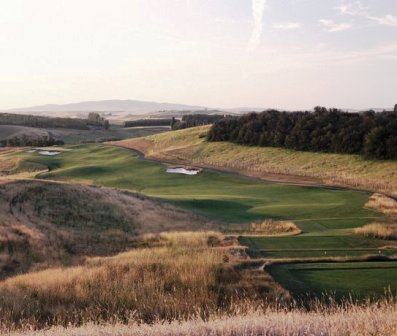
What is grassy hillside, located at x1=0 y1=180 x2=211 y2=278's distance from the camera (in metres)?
18.9

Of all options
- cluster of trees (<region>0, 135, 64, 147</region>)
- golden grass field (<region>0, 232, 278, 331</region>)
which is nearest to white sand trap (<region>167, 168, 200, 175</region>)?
golden grass field (<region>0, 232, 278, 331</region>)

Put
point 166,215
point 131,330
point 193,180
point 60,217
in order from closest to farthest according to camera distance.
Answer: point 131,330 → point 60,217 → point 166,215 → point 193,180

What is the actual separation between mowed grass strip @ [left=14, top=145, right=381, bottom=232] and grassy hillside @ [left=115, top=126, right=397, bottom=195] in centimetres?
408

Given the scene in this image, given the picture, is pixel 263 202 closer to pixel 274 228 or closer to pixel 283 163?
pixel 274 228

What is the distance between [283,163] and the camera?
63.8m

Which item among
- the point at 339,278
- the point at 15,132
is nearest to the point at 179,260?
the point at 339,278

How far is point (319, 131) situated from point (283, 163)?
7.75m

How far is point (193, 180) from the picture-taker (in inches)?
2324

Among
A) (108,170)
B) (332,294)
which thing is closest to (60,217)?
(332,294)

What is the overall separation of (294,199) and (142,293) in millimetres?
32926

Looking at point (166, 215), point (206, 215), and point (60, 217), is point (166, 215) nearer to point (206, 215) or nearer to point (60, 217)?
point (206, 215)

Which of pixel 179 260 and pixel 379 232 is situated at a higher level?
pixel 179 260

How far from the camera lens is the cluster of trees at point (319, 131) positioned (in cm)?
5769

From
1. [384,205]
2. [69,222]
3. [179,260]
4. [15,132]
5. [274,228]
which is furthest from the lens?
[15,132]
